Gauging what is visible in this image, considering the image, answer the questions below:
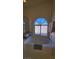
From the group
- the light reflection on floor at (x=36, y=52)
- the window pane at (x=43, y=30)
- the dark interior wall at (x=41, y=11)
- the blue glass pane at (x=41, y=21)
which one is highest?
the dark interior wall at (x=41, y=11)

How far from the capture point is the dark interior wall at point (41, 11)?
96cm

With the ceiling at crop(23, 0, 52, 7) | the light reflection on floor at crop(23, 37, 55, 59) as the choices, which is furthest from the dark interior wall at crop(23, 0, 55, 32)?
the light reflection on floor at crop(23, 37, 55, 59)

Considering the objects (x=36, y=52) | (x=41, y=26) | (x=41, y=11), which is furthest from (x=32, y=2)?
(x=36, y=52)

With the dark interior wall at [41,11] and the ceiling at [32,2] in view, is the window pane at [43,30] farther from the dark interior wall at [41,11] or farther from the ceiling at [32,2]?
the ceiling at [32,2]

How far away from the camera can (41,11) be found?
3.20 feet

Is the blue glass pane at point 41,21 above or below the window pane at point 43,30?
above

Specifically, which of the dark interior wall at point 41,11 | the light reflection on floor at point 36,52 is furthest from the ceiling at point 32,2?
the light reflection on floor at point 36,52

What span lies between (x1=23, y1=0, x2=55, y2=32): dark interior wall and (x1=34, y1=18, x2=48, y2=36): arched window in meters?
0.04

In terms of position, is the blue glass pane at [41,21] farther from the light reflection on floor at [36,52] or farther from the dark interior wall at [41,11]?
the light reflection on floor at [36,52]

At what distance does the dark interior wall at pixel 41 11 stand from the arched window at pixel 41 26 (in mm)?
43
